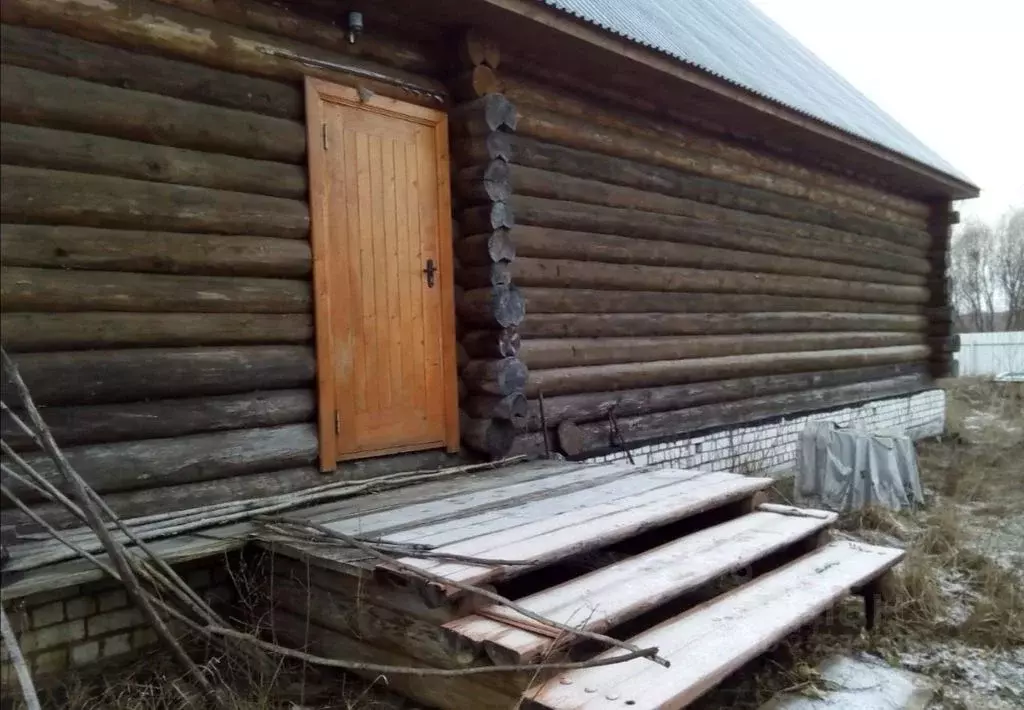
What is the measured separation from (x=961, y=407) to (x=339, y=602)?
13793 mm

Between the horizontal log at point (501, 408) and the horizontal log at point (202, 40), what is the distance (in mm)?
1964

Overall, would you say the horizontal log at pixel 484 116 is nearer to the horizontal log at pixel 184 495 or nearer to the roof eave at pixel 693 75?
the roof eave at pixel 693 75

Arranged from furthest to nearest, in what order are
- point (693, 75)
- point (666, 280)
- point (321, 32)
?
1. point (666, 280)
2. point (693, 75)
3. point (321, 32)

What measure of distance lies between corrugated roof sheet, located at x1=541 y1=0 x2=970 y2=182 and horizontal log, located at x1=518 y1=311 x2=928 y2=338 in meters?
1.95

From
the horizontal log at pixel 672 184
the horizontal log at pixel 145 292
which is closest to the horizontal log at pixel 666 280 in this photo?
the horizontal log at pixel 672 184

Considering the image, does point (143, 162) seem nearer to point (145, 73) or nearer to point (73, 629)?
point (145, 73)

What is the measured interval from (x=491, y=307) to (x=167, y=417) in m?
2.04

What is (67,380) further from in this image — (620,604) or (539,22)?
(539,22)

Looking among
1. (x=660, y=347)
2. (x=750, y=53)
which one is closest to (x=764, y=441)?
(x=660, y=347)

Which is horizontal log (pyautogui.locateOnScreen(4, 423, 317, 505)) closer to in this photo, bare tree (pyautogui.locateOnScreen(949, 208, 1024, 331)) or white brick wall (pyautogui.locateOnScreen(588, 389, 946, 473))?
white brick wall (pyautogui.locateOnScreen(588, 389, 946, 473))

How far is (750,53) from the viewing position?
9.20 meters

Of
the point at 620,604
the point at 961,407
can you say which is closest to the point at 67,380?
the point at 620,604

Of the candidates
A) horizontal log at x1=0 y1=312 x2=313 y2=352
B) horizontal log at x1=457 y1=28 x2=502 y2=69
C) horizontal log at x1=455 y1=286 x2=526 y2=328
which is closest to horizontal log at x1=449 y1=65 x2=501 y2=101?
horizontal log at x1=457 y1=28 x2=502 y2=69

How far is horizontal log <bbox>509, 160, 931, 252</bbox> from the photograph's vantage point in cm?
571
